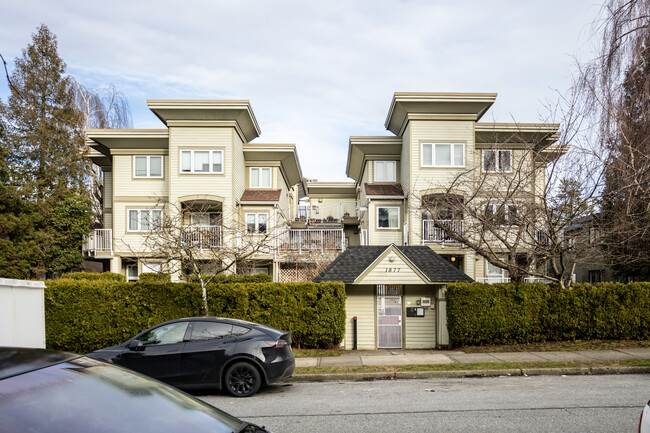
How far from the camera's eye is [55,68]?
31.6 m

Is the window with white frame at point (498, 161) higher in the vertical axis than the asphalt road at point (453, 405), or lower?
higher

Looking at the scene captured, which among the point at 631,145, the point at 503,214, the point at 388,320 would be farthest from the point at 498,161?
the point at 388,320

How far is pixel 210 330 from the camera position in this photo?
33.4ft

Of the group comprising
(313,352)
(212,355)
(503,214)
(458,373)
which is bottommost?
(313,352)

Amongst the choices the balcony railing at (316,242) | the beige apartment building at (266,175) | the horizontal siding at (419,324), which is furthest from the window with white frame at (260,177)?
the horizontal siding at (419,324)

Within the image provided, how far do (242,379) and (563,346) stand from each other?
10643 mm

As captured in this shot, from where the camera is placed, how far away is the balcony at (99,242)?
93.8 feet

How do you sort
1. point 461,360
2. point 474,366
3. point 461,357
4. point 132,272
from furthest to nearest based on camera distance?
point 132,272, point 461,357, point 461,360, point 474,366

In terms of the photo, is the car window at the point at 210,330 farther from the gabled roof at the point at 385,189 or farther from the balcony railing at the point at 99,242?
the balcony railing at the point at 99,242

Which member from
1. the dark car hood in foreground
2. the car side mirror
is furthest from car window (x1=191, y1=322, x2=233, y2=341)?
the dark car hood in foreground

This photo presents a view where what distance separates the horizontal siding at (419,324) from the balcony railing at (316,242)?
8652mm

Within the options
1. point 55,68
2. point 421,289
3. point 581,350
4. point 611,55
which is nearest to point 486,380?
point 581,350

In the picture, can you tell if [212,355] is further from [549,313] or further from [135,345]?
[549,313]

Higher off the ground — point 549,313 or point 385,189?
point 385,189
